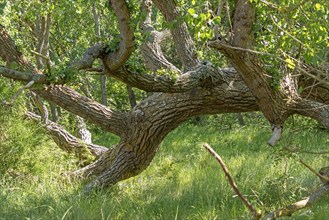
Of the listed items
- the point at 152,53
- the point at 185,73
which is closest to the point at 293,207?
the point at 185,73

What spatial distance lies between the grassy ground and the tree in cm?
41

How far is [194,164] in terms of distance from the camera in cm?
812

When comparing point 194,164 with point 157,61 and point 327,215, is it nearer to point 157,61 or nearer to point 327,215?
Result: point 157,61

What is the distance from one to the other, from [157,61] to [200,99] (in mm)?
1179

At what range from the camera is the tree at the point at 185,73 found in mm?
4527

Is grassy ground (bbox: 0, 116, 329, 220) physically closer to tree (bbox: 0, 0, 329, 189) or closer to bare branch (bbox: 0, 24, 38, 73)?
tree (bbox: 0, 0, 329, 189)

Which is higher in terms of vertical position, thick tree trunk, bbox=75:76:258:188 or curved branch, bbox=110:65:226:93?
curved branch, bbox=110:65:226:93

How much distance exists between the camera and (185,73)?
5848 millimetres

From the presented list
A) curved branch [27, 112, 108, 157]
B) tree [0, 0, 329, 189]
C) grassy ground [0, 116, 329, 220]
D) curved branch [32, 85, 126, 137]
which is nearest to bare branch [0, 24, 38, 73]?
tree [0, 0, 329, 189]

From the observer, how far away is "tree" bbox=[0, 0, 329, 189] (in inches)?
178

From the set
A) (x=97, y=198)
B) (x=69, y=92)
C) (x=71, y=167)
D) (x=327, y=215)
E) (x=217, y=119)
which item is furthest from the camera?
(x=217, y=119)

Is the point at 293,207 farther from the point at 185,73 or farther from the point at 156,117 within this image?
the point at 156,117

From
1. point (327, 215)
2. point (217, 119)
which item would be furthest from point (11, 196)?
point (217, 119)

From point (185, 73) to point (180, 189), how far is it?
161 cm
